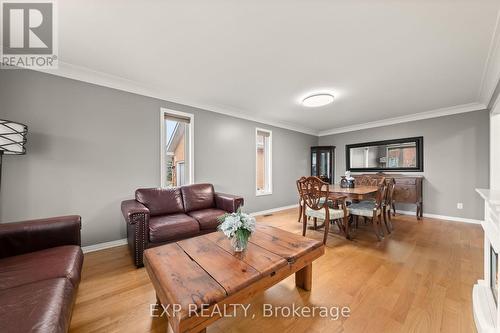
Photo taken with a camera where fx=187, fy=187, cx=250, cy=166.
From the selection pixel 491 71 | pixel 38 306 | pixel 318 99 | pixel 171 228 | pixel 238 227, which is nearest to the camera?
pixel 38 306

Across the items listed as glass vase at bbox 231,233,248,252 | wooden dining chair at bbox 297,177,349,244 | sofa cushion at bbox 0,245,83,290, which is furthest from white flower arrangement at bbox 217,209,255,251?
wooden dining chair at bbox 297,177,349,244

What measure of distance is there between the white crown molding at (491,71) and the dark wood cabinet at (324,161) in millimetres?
3032

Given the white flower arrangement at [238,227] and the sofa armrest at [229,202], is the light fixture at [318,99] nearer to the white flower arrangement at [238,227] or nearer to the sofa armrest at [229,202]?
the sofa armrest at [229,202]

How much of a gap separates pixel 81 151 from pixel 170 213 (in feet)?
4.63

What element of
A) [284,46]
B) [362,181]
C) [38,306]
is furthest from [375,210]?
[38,306]

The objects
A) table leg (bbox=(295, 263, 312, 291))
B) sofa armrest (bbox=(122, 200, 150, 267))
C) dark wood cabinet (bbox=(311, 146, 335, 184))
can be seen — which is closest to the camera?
table leg (bbox=(295, 263, 312, 291))

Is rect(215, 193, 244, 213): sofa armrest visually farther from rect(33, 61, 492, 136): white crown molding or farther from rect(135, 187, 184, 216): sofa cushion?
rect(33, 61, 492, 136): white crown molding

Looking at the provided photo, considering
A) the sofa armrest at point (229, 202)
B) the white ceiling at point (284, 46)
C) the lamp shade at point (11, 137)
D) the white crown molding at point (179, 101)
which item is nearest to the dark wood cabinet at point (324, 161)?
the white crown molding at point (179, 101)

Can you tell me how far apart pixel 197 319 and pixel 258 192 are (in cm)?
379

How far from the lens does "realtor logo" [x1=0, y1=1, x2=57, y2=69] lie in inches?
62.6

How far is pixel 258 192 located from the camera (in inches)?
183

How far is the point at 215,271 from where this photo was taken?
48.0 inches

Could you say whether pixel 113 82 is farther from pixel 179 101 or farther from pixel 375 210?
pixel 375 210

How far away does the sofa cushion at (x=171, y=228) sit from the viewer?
85.4 inches
